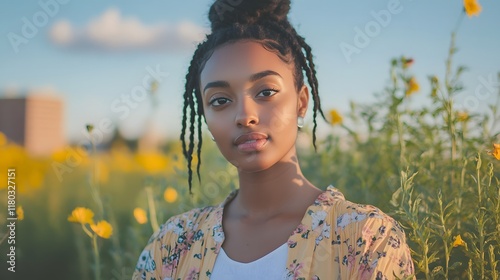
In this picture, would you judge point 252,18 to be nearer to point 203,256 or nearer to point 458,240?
point 203,256

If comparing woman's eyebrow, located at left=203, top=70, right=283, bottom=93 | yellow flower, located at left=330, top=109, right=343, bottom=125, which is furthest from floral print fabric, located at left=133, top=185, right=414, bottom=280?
yellow flower, located at left=330, top=109, right=343, bottom=125

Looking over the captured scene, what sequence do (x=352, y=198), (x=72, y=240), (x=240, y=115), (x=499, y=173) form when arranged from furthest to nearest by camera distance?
(x=72, y=240)
(x=352, y=198)
(x=499, y=173)
(x=240, y=115)

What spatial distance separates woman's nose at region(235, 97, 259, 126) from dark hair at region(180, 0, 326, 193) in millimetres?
208

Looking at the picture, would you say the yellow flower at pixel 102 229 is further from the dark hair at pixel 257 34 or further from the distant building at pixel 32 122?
the distant building at pixel 32 122

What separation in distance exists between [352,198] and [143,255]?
94cm

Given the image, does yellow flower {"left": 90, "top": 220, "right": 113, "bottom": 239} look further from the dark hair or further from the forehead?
the forehead

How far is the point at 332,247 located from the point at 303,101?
0.55 m

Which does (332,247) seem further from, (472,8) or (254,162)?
(472,8)

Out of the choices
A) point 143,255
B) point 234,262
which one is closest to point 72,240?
point 143,255

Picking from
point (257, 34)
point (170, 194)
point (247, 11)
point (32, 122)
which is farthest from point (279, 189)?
point (32, 122)

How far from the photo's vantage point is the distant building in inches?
220

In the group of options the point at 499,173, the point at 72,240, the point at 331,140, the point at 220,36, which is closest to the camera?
the point at 220,36

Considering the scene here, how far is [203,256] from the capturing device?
80.2 inches

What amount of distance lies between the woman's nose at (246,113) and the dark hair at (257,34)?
0.21m
